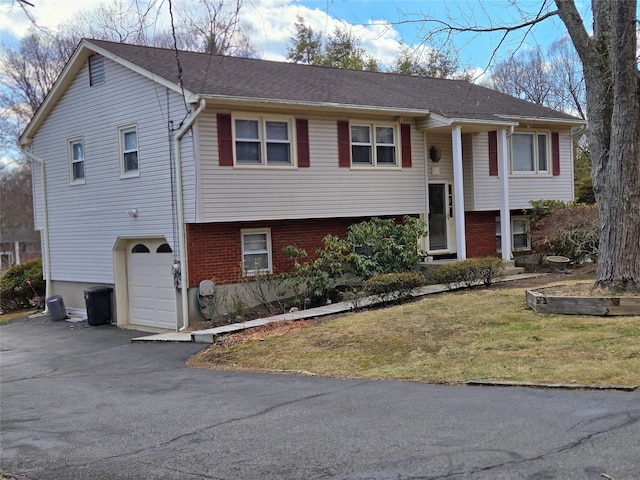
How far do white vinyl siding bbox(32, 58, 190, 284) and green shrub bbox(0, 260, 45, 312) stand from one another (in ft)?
10.6

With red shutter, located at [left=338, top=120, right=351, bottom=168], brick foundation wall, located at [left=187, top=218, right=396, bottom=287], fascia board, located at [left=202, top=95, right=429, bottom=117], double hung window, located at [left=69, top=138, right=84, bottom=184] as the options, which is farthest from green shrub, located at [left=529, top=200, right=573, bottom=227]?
double hung window, located at [left=69, top=138, right=84, bottom=184]

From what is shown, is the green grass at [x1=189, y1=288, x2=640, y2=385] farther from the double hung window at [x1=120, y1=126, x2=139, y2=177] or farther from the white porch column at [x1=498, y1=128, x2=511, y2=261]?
the double hung window at [x1=120, y1=126, x2=139, y2=177]


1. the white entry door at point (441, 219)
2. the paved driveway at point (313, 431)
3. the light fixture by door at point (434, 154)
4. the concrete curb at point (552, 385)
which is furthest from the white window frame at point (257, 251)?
the concrete curb at point (552, 385)

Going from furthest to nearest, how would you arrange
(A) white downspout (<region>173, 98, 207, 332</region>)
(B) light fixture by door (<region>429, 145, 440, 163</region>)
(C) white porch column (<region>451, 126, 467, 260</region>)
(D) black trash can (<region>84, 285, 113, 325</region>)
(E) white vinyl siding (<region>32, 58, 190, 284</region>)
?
(B) light fixture by door (<region>429, 145, 440, 163</region>) → (D) black trash can (<region>84, 285, 113, 325</region>) → (C) white porch column (<region>451, 126, 467, 260</region>) → (E) white vinyl siding (<region>32, 58, 190, 284</region>) → (A) white downspout (<region>173, 98, 207, 332</region>)

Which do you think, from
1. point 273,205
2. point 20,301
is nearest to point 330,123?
point 273,205

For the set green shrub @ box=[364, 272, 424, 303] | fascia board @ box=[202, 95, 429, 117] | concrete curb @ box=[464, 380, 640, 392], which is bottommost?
concrete curb @ box=[464, 380, 640, 392]

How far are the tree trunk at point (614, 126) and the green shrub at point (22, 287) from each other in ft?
62.2

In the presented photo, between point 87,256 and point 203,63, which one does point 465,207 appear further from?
point 87,256

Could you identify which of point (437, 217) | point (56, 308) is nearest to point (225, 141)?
point (437, 217)

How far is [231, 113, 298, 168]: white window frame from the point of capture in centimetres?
1542

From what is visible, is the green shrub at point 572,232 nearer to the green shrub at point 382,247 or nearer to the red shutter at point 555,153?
the red shutter at point 555,153

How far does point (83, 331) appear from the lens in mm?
17453

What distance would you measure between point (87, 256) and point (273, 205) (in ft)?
22.3

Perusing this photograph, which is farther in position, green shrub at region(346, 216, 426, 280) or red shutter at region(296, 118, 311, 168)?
red shutter at region(296, 118, 311, 168)
